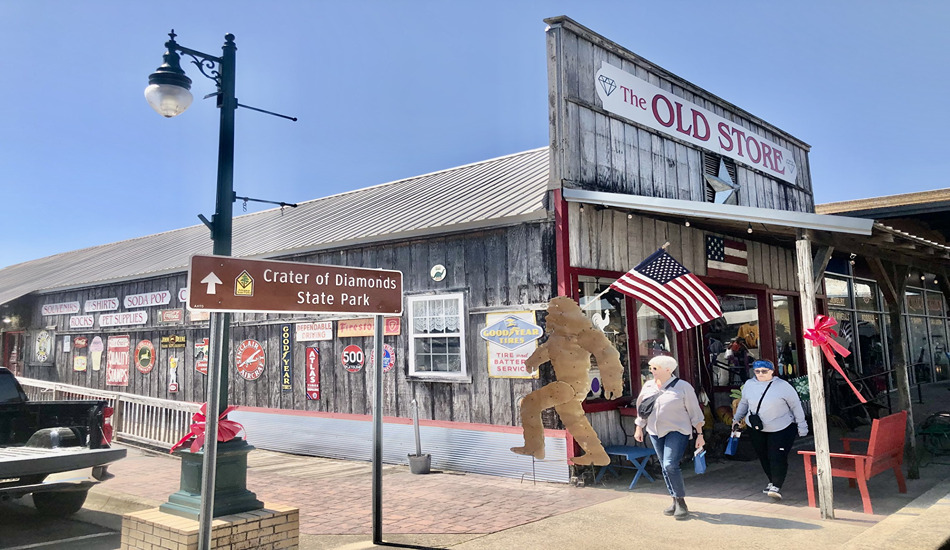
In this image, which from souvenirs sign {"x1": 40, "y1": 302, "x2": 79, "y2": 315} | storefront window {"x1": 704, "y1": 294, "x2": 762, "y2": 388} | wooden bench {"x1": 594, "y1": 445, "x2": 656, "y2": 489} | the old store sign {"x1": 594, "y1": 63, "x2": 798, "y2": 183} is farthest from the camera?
souvenirs sign {"x1": 40, "y1": 302, "x2": 79, "y2": 315}

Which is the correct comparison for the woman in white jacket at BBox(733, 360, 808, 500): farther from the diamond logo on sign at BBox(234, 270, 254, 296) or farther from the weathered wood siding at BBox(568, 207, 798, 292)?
the diamond logo on sign at BBox(234, 270, 254, 296)

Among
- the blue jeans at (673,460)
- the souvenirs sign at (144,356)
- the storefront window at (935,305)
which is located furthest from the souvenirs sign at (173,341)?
the storefront window at (935,305)

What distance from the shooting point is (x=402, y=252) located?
10766 millimetres

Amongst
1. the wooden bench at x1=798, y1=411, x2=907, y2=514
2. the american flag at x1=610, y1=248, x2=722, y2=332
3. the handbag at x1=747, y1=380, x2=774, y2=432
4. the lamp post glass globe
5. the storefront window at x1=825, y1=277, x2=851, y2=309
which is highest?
the lamp post glass globe

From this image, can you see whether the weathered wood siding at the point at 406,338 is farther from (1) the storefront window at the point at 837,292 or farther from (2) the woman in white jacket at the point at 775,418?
(1) the storefront window at the point at 837,292

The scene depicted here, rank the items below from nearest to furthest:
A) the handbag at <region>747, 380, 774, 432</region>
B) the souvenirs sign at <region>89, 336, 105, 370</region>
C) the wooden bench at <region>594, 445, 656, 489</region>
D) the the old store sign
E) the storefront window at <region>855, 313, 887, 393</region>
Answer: the handbag at <region>747, 380, 774, 432</region> < the wooden bench at <region>594, 445, 656, 489</region> < the the old store sign < the souvenirs sign at <region>89, 336, 105, 370</region> < the storefront window at <region>855, 313, 887, 393</region>

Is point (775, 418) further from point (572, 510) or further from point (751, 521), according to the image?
point (572, 510)

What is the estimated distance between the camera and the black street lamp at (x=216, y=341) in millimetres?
4449

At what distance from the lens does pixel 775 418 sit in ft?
24.2

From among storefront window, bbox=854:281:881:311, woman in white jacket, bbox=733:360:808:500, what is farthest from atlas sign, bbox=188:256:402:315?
storefront window, bbox=854:281:881:311

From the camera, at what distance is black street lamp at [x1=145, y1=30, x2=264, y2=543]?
14.6 ft

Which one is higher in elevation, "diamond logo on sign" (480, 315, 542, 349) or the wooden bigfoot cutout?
"diamond logo on sign" (480, 315, 542, 349)

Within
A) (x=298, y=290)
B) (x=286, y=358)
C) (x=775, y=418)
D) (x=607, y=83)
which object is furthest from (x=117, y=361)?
(x=775, y=418)

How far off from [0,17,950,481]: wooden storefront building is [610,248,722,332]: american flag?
0.80m
